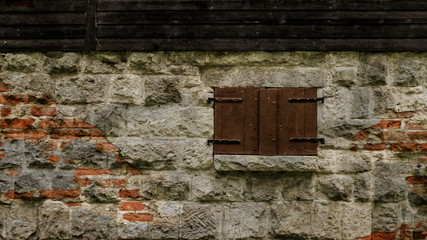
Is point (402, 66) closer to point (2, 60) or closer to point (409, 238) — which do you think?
point (409, 238)

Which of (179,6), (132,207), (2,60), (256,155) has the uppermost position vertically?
(179,6)

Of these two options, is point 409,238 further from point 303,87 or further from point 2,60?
point 2,60

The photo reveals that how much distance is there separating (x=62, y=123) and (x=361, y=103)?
276 cm

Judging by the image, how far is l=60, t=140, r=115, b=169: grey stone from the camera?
3125 mm

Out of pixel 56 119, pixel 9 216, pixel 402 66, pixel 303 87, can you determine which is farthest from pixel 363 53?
pixel 9 216

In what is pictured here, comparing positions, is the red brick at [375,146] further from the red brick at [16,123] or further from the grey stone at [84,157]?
the red brick at [16,123]

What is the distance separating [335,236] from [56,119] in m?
2.78

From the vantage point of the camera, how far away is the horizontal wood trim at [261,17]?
3102 millimetres

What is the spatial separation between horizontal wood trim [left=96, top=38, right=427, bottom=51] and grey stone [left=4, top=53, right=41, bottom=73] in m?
0.62

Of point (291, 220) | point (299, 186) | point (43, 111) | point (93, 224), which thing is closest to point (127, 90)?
A: point (43, 111)

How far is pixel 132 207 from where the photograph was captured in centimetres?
312

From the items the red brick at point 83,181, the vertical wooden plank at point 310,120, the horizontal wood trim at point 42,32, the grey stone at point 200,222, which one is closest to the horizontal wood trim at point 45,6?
the horizontal wood trim at point 42,32

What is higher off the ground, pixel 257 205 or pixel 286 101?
pixel 286 101

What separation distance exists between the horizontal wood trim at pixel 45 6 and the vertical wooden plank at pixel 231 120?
1551 millimetres
